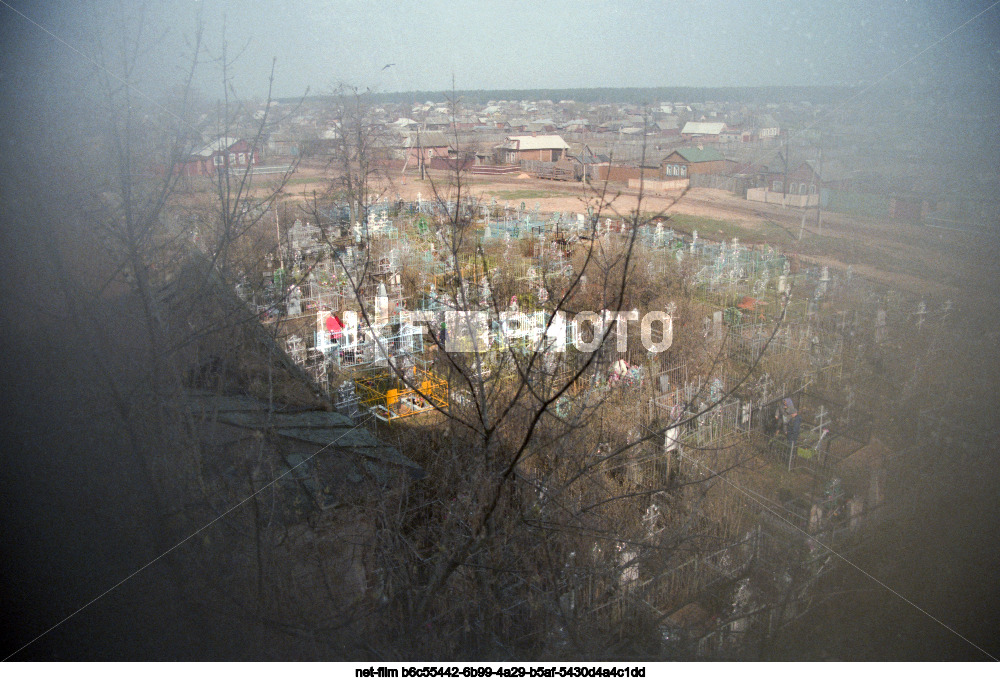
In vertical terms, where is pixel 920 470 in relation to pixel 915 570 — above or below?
above

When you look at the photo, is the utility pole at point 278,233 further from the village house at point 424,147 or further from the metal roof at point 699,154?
the metal roof at point 699,154

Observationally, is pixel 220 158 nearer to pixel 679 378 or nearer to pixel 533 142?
pixel 533 142

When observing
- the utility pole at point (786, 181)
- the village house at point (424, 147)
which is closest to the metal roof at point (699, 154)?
the utility pole at point (786, 181)

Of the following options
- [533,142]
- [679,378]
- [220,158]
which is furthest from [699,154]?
[220,158]

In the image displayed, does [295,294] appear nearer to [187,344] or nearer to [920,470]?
[187,344]

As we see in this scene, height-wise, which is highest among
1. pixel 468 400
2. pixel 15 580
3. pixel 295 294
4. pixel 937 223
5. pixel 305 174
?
pixel 305 174

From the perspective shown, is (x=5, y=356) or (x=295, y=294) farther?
(x=295, y=294)

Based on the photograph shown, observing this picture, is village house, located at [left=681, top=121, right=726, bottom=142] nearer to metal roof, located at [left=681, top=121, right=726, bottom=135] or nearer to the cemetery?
metal roof, located at [left=681, top=121, right=726, bottom=135]

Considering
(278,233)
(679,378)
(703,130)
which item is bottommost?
(679,378)

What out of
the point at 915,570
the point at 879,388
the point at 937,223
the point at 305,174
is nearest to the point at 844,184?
the point at 937,223
